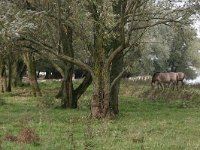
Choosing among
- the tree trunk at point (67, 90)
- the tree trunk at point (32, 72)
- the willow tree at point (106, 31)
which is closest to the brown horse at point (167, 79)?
the tree trunk at point (32, 72)

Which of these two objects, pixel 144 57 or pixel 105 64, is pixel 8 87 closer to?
pixel 144 57

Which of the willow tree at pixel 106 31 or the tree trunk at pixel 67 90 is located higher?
the willow tree at pixel 106 31

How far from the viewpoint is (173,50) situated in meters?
76.6

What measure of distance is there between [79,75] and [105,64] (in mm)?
62283

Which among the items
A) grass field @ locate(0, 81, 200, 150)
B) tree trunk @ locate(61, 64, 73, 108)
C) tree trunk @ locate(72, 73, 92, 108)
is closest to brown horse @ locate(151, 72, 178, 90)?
tree trunk @ locate(72, 73, 92, 108)

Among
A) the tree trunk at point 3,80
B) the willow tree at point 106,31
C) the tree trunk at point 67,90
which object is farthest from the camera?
the tree trunk at point 3,80

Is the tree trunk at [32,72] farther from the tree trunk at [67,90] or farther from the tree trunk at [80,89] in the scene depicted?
the tree trunk at [80,89]

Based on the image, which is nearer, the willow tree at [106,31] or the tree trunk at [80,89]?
the willow tree at [106,31]

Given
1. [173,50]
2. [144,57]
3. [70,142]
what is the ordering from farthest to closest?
[173,50] < [144,57] < [70,142]

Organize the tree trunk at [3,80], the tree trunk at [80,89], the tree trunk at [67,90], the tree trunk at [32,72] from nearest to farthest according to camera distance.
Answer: the tree trunk at [67,90] < the tree trunk at [80,89] < the tree trunk at [32,72] < the tree trunk at [3,80]

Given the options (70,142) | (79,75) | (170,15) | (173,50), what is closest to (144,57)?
(173,50)

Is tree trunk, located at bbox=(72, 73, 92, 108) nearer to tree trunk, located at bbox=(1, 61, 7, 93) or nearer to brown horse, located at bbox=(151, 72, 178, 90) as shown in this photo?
brown horse, located at bbox=(151, 72, 178, 90)

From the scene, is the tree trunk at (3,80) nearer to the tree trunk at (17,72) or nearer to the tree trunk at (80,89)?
the tree trunk at (17,72)

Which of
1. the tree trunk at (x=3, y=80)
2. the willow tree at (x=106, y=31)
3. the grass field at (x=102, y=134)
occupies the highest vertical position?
the willow tree at (x=106, y=31)
